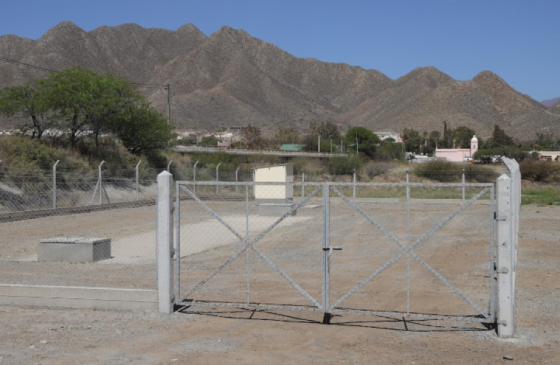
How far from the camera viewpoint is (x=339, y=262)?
47.6 feet

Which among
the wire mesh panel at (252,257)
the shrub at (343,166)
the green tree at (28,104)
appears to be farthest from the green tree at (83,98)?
the shrub at (343,166)

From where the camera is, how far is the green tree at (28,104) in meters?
43.9

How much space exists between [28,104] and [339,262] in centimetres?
3539

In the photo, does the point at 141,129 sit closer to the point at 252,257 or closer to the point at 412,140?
the point at 252,257

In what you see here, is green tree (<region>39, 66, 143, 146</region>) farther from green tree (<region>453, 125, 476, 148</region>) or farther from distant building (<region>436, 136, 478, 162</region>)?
green tree (<region>453, 125, 476, 148</region>)

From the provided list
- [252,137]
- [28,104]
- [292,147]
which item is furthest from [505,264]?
[252,137]

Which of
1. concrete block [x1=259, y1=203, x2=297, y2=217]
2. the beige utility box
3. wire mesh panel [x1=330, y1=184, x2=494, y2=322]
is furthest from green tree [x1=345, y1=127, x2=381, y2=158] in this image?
wire mesh panel [x1=330, y1=184, x2=494, y2=322]

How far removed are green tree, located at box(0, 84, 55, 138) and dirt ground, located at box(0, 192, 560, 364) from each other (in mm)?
29528

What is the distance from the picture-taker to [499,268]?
8.23 m

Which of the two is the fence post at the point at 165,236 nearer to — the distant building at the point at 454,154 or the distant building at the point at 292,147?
the distant building at the point at 454,154

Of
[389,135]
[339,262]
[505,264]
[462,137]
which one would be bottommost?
[339,262]

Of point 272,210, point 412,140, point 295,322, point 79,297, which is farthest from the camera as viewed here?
point 412,140

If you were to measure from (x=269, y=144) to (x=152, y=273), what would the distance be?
10718 centimetres

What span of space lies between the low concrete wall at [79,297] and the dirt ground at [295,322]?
0.14m
